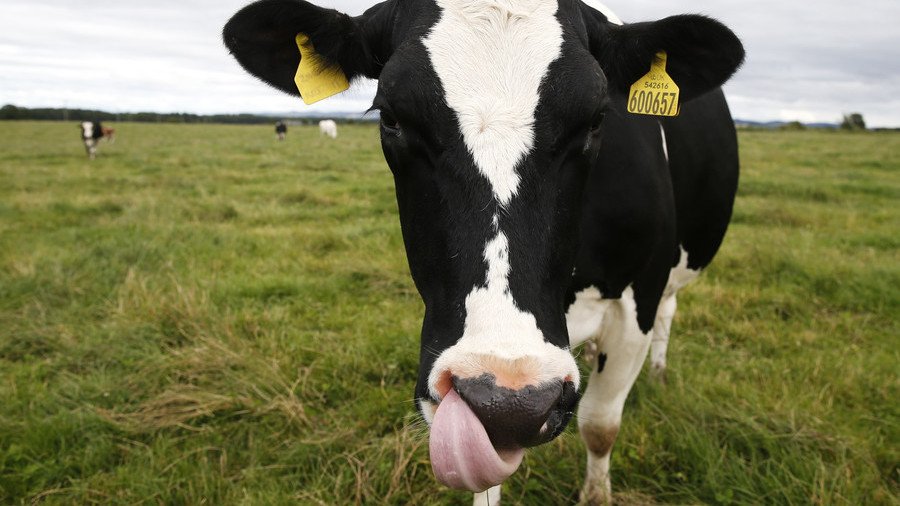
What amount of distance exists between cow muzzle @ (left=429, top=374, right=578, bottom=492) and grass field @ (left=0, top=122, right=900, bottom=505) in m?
0.69

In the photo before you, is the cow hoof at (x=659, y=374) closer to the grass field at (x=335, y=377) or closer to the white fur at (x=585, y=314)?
the grass field at (x=335, y=377)

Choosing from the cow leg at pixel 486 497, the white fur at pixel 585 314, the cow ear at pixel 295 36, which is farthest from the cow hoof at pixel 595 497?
the cow ear at pixel 295 36

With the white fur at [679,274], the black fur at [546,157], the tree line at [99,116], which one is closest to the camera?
the black fur at [546,157]

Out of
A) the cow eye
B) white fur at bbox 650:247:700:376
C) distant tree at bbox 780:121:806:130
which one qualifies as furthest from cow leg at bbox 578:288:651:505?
distant tree at bbox 780:121:806:130

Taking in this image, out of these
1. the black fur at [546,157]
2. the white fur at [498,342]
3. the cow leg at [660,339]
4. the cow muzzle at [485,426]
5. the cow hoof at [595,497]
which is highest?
the black fur at [546,157]

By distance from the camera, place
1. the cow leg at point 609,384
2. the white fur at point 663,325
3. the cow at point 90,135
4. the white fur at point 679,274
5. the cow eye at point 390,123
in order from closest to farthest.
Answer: the cow eye at point 390,123 < the cow leg at point 609,384 < the white fur at point 679,274 < the white fur at point 663,325 < the cow at point 90,135

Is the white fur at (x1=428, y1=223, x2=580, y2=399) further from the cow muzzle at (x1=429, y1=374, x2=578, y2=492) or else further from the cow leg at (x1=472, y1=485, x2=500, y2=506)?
the cow leg at (x1=472, y1=485, x2=500, y2=506)

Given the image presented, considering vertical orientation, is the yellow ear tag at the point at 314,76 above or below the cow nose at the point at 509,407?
above

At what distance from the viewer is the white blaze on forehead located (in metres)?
1.62

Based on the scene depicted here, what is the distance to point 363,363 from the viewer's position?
11.9 ft

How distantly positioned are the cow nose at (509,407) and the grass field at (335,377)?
74cm

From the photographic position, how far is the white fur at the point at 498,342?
54.2 inches

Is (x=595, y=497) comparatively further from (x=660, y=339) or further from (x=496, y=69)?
(x=496, y=69)

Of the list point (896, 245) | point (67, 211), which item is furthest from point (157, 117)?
point (896, 245)
